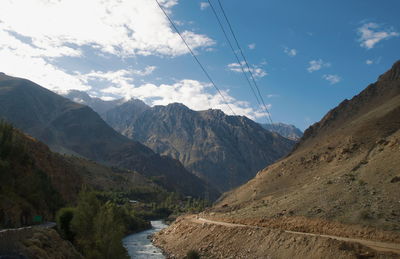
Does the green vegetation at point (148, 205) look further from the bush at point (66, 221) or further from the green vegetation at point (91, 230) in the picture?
the green vegetation at point (91, 230)

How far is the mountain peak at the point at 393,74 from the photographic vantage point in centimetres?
11469

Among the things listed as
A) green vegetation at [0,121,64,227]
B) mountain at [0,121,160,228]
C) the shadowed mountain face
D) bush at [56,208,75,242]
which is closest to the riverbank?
the shadowed mountain face

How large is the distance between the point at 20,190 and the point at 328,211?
45.0 m

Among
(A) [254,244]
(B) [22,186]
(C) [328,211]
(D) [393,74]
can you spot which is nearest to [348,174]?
(C) [328,211]

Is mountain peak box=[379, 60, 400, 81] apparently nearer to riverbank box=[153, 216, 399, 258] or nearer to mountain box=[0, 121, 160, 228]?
riverbank box=[153, 216, 399, 258]

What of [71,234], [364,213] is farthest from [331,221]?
[71,234]

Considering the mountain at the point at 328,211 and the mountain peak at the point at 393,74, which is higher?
the mountain peak at the point at 393,74

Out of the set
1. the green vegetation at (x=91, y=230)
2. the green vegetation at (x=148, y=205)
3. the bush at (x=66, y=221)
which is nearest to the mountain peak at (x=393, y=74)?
the green vegetation at (x=148, y=205)

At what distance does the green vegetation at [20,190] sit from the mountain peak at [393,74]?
329 feet

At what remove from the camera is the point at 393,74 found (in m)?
116

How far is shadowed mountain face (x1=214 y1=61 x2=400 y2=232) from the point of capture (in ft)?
158

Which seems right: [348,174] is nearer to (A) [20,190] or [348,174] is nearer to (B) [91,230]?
(B) [91,230]

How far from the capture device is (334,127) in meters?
117

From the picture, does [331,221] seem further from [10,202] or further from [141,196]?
[141,196]
